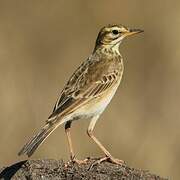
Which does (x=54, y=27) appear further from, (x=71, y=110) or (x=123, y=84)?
(x=71, y=110)

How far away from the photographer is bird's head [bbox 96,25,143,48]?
13406mm

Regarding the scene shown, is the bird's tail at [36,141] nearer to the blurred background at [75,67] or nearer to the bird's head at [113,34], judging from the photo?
the bird's head at [113,34]

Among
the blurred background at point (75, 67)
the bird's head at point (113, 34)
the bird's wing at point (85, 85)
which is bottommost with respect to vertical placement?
the blurred background at point (75, 67)

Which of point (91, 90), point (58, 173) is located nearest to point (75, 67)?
point (91, 90)

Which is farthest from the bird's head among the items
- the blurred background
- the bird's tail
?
the bird's tail

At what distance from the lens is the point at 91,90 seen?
1262cm

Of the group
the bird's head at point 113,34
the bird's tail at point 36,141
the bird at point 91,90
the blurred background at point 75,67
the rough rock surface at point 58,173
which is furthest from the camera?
the blurred background at point 75,67

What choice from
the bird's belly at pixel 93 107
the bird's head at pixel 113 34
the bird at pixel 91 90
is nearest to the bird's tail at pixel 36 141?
the bird at pixel 91 90

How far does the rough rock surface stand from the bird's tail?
870 mm

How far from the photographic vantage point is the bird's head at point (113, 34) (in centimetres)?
1341

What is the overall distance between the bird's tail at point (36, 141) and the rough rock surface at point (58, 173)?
87 centimetres

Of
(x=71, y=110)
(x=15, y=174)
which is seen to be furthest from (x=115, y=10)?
(x=15, y=174)

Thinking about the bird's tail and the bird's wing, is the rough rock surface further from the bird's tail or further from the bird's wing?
the bird's wing

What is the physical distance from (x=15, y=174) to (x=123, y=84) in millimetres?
8033
